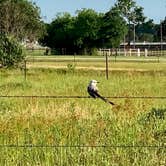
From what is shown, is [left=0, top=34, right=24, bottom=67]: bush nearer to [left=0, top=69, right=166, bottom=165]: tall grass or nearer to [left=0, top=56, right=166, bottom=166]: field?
[left=0, top=69, right=166, bottom=165]: tall grass

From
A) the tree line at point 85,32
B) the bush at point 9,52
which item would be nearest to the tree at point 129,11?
the tree line at point 85,32

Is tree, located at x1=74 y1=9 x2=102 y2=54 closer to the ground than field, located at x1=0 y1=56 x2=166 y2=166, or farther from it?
farther from it

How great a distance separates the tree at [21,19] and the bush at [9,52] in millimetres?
51257

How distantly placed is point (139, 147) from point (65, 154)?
937 millimetres

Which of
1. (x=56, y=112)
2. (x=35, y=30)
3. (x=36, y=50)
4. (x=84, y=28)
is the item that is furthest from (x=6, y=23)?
(x=56, y=112)

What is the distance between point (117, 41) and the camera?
99625mm

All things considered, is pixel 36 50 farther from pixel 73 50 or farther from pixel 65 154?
pixel 65 154

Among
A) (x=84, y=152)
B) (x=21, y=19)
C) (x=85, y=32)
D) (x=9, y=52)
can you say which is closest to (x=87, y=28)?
(x=85, y=32)

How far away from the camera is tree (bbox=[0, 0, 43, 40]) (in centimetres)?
9144

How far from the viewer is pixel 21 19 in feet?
305

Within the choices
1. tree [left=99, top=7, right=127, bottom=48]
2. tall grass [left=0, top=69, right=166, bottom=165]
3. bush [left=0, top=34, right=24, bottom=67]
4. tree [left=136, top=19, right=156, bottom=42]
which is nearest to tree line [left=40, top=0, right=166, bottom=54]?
tree [left=99, top=7, right=127, bottom=48]

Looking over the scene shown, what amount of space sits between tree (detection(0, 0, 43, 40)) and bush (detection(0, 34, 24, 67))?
5126cm

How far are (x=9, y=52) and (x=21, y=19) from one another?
57.2 m

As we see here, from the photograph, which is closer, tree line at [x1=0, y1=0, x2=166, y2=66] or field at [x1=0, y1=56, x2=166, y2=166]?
field at [x1=0, y1=56, x2=166, y2=166]
